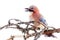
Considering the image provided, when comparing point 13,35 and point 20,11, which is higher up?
point 20,11

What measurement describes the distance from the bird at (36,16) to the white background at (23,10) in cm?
2

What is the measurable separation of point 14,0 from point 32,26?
0.56 feet

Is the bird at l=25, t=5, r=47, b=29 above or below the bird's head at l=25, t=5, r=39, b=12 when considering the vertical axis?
below

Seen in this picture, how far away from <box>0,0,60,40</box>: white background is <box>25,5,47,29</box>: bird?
0.05ft

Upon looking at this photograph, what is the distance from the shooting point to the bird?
915 millimetres

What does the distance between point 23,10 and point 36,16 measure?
0.08 metres

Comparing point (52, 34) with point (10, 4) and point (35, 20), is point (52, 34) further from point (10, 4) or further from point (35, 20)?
point (10, 4)

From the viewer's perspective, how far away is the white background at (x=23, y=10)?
0.92 meters

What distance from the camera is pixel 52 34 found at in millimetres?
911

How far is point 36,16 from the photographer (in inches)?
36.1

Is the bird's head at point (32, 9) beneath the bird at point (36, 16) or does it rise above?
above

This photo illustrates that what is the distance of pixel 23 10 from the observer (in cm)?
92

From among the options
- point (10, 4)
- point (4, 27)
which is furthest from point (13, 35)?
point (10, 4)

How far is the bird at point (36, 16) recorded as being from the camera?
3.00 ft
